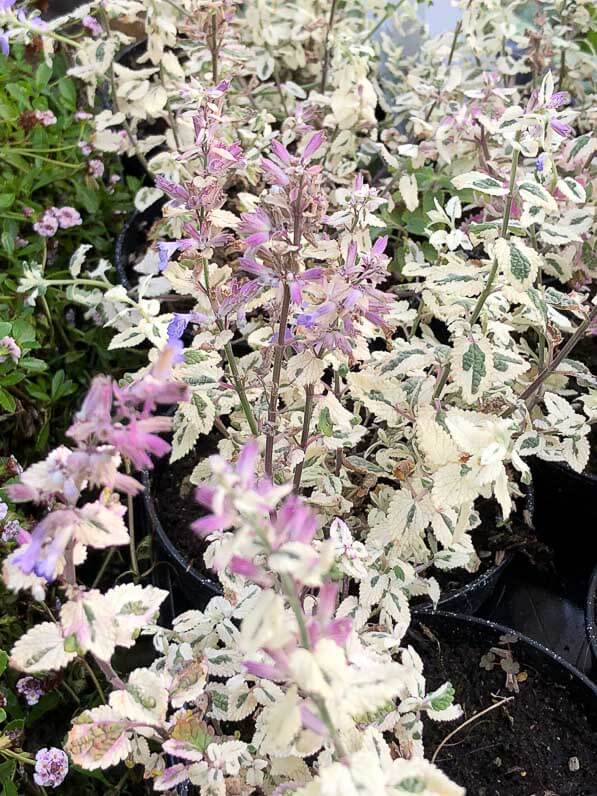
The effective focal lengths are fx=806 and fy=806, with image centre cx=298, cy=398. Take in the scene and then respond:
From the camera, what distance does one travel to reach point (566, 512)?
5.12ft

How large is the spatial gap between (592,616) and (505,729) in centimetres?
22

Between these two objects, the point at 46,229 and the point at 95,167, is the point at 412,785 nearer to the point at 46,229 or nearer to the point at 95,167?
the point at 46,229

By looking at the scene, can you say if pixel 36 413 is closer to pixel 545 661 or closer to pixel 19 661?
pixel 19 661

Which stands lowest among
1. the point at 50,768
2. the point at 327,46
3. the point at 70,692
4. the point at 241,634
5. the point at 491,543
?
the point at 70,692

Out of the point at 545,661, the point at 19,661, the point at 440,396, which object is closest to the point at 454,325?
the point at 440,396

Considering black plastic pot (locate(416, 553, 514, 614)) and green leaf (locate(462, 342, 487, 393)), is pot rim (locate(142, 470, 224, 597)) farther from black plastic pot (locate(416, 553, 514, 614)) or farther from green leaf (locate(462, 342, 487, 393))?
green leaf (locate(462, 342, 487, 393))

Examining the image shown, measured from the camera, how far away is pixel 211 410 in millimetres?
1077

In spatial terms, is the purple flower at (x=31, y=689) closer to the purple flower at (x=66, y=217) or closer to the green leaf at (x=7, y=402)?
the green leaf at (x=7, y=402)

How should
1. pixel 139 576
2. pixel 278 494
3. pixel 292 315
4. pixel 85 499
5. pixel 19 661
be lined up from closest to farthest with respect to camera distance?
1. pixel 278 494
2. pixel 19 661
3. pixel 292 315
4. pixel 139 576
5. pixel 85 499

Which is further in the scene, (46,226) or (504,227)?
(46,226)

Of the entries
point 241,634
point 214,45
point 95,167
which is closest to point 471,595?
point 241,634

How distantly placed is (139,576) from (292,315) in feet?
2.12

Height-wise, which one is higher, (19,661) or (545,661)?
(19,661)

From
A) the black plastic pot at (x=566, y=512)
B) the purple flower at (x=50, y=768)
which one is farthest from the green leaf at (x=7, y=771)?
the black plastic pot at (x=566, y=512)
